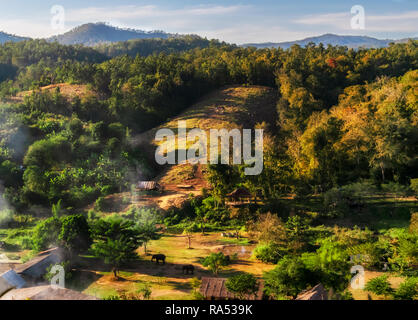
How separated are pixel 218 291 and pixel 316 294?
13.1 ft

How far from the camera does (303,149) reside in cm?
2592

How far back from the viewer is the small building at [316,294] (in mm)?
12922

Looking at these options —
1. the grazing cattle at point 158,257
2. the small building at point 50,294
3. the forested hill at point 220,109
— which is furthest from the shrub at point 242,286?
the forested hill at point 220,109

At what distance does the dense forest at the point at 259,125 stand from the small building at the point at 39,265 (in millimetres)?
2175

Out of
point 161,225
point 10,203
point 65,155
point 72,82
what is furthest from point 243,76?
point 10,203

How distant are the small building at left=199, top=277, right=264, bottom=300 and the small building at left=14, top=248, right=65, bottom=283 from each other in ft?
26.3

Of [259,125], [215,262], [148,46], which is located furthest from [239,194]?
[148,46]

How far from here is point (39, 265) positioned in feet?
54.5

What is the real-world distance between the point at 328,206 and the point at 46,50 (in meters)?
72.6

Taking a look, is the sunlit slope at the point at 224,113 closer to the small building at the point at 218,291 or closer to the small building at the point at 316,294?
the small building at the point at 218,291

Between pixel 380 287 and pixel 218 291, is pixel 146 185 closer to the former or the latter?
pixel 218 291

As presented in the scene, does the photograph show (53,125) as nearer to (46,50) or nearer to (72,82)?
(72,82)

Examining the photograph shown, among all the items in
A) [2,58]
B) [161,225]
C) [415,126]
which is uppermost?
[2,58]
